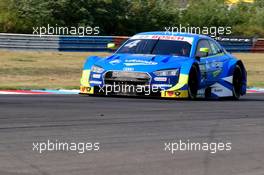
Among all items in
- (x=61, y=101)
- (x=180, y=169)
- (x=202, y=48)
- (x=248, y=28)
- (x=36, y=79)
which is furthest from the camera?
(x=248, y=28)

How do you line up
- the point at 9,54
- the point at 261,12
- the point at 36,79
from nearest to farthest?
the point at 36,79
the point at 9,54
the point at 261,12

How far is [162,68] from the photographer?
1276 centimetres

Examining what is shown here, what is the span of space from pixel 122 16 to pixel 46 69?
18.5 meters

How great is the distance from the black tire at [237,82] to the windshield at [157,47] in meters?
1.66

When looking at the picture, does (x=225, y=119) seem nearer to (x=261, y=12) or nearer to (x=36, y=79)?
(x=36, y=79)

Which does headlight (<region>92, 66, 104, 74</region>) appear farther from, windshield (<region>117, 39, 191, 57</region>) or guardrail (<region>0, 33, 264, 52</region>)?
guardrail (<region>0, 33, 264, 52</region>)

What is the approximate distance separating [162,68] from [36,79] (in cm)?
748

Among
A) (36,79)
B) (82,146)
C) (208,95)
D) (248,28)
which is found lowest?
(248,28)

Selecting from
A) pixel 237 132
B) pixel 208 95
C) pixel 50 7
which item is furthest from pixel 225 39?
pixel 237 132

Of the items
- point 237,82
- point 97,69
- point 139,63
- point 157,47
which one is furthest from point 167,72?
point 237,82

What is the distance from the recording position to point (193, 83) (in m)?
13.1

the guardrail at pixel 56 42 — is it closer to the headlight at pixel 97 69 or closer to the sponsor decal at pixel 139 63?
the headlight at pixel 97 69

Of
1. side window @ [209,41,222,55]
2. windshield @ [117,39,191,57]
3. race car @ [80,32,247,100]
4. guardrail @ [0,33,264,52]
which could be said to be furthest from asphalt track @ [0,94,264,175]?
guardrail @ [0,33,264,52]

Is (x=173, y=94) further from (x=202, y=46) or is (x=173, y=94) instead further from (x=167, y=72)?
(x=202, y=46)
